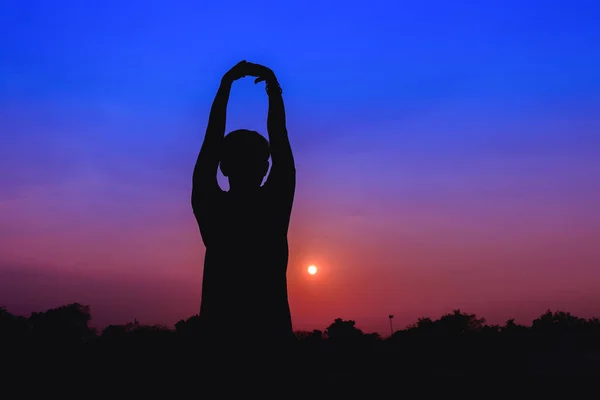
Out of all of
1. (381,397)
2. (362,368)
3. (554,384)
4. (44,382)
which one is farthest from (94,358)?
(554,384)

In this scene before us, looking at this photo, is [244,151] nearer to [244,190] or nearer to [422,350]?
[244,190]

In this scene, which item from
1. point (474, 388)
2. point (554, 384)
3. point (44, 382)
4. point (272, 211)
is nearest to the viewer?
point (272, 211)

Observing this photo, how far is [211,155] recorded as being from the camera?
3.81 meters

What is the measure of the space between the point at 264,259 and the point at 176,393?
1.03 metres

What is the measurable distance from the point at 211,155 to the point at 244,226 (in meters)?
0.59

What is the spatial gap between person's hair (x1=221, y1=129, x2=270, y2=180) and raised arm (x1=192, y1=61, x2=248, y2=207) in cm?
8

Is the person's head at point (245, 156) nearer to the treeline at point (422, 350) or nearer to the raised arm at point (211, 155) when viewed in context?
the raised arm at point (211, 155)

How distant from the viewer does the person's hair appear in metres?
3.87

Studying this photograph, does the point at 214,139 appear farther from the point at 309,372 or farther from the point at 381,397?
the point at 381,397

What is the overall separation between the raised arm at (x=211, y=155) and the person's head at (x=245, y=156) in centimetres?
9

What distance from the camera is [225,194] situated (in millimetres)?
3818

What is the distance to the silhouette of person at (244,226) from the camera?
3.46 metres

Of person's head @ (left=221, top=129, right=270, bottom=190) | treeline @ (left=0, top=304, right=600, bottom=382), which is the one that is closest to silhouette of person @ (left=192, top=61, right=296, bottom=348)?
person's head @ (left=221, top=129, right=270, bottom=190)

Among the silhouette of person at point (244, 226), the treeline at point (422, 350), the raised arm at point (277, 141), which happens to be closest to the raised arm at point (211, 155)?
the silhouette of person at point (244, 226)
